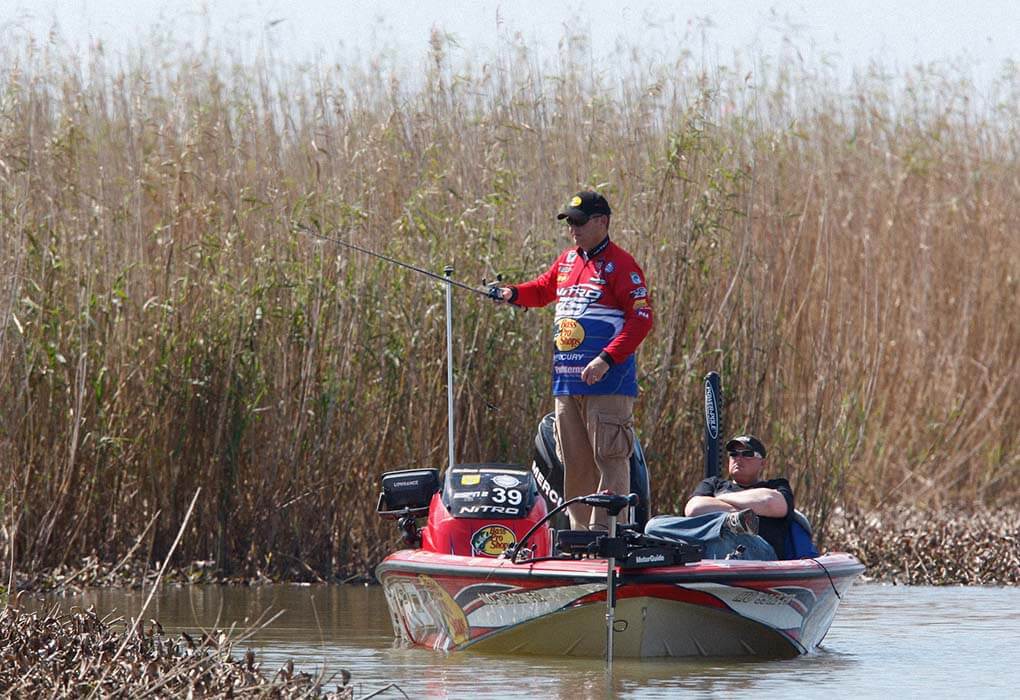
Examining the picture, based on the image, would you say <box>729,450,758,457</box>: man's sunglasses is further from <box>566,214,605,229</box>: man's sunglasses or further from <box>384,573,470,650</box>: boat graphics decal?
<box>384,573,470,650</box>: boat graphics decal

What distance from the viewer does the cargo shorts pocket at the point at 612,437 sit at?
958 cm

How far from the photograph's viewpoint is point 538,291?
397 inches

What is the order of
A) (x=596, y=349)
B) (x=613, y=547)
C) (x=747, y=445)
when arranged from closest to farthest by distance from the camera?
(x=613, y=547) → (x=747, y=445) → (x=596, y=349)

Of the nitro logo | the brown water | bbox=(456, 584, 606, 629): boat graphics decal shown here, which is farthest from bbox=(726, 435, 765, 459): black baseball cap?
bbox=(456, 584, 606, 629): boat graphics decal

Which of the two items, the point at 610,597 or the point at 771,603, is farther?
the point at 771,603

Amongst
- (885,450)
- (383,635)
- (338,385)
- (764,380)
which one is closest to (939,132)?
(885,450)

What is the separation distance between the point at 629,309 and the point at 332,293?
9.65 ft

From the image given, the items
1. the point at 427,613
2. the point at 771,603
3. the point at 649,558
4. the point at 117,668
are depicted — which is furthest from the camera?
the point at 427,613

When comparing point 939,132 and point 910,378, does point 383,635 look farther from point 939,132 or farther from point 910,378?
point 939,132

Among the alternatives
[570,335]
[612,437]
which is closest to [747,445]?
[612,437]

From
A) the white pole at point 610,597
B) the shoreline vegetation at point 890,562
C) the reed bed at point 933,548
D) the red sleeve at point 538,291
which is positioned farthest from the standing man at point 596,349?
the reed bed at point 933,548

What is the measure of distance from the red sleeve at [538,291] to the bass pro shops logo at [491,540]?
4.22 ft

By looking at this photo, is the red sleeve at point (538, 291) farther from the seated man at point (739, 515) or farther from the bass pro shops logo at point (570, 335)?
the seated man at point (739, 515)

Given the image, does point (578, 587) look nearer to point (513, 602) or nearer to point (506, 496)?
point (513, 602)
